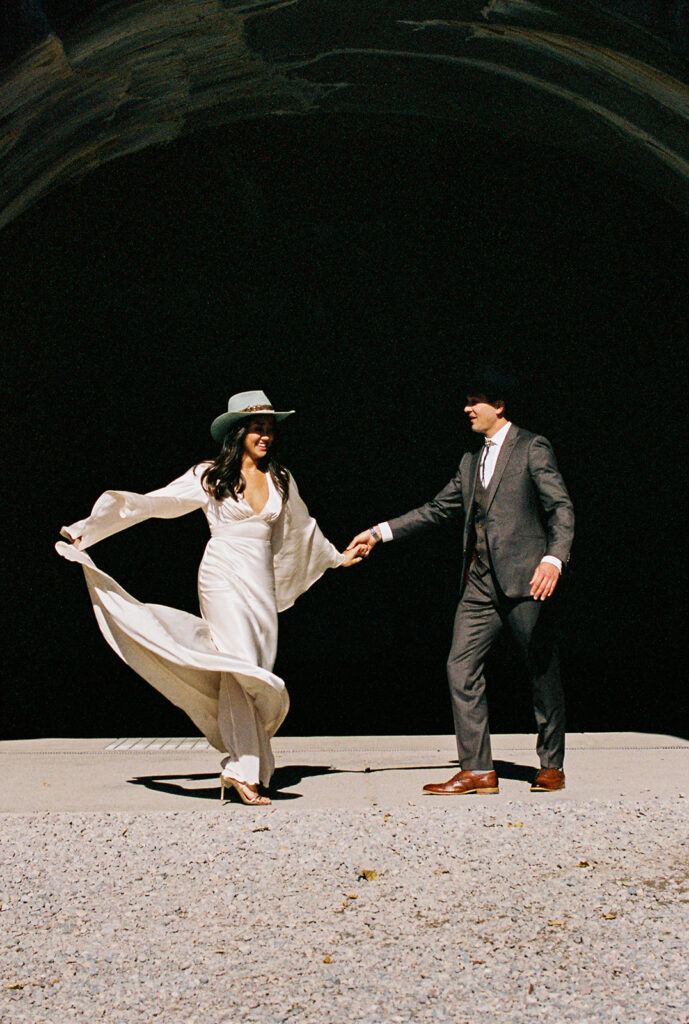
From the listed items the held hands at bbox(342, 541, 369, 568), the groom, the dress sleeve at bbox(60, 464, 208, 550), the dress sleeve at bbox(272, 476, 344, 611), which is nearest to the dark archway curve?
the groom

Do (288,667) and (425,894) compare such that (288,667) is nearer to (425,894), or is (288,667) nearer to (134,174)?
(134,174)

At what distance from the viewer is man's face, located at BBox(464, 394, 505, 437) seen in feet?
18.4

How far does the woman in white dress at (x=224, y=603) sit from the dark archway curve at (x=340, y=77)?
181cm

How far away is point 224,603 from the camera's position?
554cm

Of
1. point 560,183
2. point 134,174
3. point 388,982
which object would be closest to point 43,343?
point 134,174

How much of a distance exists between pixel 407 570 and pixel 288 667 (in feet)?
3.29

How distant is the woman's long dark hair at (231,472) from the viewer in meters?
5.56

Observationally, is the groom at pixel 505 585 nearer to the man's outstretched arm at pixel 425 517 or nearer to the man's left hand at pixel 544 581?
the man's left hand at pixel 544 581

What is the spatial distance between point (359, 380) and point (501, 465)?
2870 mm

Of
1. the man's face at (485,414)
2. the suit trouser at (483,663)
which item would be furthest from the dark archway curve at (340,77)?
the suit trouser at (483,663)

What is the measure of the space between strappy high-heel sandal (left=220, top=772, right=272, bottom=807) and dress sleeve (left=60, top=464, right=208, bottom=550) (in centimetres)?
119

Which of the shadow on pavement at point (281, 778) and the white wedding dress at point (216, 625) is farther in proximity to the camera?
the shadow on pavement at point (281, 778)

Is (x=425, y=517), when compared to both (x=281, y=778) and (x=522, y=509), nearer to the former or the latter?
(x=522, y=509)

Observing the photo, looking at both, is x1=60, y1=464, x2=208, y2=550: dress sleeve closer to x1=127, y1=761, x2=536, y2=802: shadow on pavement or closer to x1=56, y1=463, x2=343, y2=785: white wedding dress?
x1=56, y1=463, x2=343, y2=785: white wedding dress
